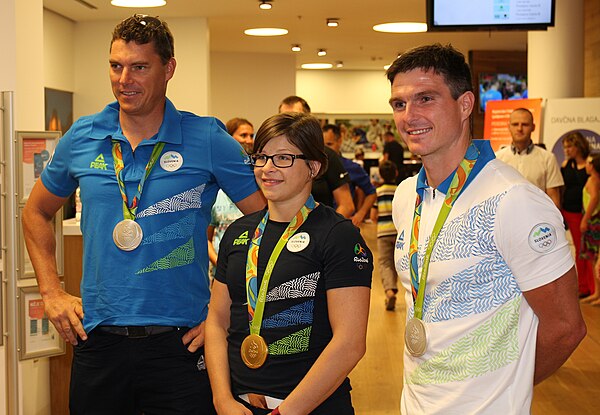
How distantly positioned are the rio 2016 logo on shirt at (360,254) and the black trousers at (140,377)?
60 centimetres

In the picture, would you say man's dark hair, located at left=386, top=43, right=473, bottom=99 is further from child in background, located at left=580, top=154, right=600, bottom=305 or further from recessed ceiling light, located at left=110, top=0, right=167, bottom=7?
recessed ceiling light, located at left=110, top=0, right=167, bottom=7

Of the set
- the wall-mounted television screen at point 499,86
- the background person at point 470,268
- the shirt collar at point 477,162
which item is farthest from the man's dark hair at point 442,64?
the wall-mounted television screen at point 499,86

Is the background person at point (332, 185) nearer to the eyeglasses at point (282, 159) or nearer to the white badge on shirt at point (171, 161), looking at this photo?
the white badge on shirt at point (171, 161)

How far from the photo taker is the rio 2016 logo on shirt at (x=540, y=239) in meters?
1.91

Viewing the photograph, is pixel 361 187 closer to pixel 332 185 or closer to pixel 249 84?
pixel 332 185

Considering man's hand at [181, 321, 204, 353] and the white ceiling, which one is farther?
the white ceiling

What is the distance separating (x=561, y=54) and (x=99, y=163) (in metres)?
7.87

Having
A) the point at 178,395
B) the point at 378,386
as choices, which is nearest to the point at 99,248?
the point at 178,395

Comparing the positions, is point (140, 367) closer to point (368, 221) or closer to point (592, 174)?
point (592, 174)

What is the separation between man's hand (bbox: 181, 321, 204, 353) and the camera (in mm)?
2596

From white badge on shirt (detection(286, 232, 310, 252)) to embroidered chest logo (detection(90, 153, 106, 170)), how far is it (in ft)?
2.14

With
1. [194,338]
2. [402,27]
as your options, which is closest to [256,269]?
[194,338]

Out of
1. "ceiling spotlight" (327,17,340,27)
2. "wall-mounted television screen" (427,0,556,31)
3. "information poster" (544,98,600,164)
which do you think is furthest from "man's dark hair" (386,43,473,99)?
"ceiling spotlight" (327,17,340,27)

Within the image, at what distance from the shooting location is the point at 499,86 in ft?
56.2
